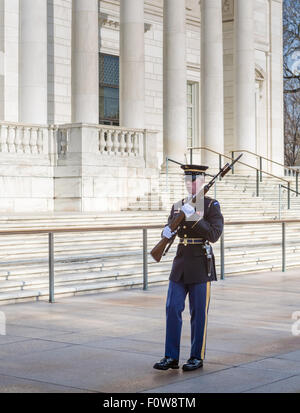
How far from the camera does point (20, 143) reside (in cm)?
2234

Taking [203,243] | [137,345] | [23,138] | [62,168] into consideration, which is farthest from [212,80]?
[203,243]

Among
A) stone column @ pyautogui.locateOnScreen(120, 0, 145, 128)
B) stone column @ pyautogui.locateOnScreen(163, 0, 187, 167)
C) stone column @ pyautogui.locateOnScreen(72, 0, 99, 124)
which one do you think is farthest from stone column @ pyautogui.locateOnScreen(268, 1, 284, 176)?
stone column @ pyautogui.locateOnScreen(72, 0, 99, 124)

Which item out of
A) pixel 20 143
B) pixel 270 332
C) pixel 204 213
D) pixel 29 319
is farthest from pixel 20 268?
pixel 20 143

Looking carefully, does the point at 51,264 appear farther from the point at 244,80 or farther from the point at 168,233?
the point at 244,80

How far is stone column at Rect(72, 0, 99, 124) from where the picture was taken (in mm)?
25531

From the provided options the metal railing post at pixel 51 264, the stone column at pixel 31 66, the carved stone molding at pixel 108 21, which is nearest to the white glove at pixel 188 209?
the metal railing post at pixel 51 264

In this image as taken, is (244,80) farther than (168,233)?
Yes

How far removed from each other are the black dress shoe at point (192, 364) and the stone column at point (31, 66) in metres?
17.1

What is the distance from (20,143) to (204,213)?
48.9 ft

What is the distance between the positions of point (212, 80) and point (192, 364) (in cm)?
2455

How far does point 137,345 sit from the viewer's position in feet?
29.8

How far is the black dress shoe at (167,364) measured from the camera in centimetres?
773

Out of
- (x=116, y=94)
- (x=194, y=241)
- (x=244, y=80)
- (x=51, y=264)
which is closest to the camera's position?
(x=194, y=241)
